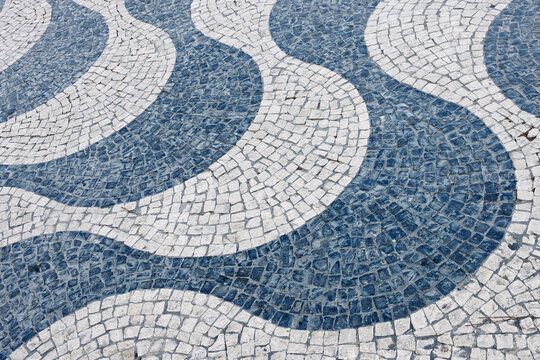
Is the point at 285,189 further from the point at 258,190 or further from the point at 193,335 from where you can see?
the point at 193,335

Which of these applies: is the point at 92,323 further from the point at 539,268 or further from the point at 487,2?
the point at 487,2

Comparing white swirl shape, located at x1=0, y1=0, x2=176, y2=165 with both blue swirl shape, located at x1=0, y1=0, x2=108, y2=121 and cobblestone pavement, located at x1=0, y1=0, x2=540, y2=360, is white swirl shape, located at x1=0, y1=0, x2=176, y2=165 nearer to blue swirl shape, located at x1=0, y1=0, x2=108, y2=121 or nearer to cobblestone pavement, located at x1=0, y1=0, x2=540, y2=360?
cobblestone pavement, located at x1=0, y1=0, x2=540, y2=360

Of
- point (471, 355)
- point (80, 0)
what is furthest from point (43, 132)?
point (471, 355)

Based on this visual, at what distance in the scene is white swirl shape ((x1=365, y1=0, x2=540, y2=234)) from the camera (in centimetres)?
579

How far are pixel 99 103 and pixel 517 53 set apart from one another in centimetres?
641

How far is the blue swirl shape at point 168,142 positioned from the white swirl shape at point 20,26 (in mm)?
3464

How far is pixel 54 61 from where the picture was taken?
9.34 m

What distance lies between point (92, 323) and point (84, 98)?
4.32 meters

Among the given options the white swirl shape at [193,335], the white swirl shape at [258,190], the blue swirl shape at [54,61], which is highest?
the blue swirl shape at [54,61]

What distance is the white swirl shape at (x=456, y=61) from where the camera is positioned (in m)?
5.79

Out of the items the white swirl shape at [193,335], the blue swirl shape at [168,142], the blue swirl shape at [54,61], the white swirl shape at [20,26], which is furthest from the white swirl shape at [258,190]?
the white swirl shape at [20,26]

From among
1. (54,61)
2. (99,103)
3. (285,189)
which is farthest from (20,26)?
(285,189)

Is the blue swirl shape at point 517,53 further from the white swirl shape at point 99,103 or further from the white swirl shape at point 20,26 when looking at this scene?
the white swirl shape at point 20,26

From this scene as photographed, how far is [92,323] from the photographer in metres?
5.41
